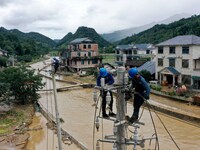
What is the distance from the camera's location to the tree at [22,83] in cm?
2528

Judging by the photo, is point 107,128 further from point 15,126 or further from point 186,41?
point 186,41

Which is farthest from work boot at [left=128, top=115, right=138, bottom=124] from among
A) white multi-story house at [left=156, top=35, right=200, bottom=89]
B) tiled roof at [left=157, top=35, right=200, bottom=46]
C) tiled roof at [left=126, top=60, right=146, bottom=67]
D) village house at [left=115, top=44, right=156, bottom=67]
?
village house at [left=115, top=44, right=156, bottom=67]

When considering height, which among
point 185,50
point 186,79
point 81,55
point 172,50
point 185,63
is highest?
point 81,55

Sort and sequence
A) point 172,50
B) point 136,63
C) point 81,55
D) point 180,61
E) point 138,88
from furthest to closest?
point 81,55, point 136,63, point 172,50, point 180,61, point 138,88

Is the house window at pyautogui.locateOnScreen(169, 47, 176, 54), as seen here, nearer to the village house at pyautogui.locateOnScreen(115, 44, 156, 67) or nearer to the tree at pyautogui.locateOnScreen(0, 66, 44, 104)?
the tree at pyautogui.locateOnScreen(0, 66, 44, 104)

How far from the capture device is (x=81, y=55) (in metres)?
52.7

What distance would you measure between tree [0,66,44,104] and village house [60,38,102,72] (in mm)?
25203

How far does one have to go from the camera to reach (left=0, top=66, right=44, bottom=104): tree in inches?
995

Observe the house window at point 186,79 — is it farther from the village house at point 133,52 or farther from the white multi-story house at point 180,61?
the village house at point 133,52

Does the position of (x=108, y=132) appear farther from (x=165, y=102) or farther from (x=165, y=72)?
(x=165, y=72)

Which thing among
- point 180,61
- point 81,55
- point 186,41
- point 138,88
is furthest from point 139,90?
point 81,55

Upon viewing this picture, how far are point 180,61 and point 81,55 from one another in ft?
86.0

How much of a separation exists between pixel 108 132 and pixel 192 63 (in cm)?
1507

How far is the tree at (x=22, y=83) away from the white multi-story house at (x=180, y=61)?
15.5 meters
